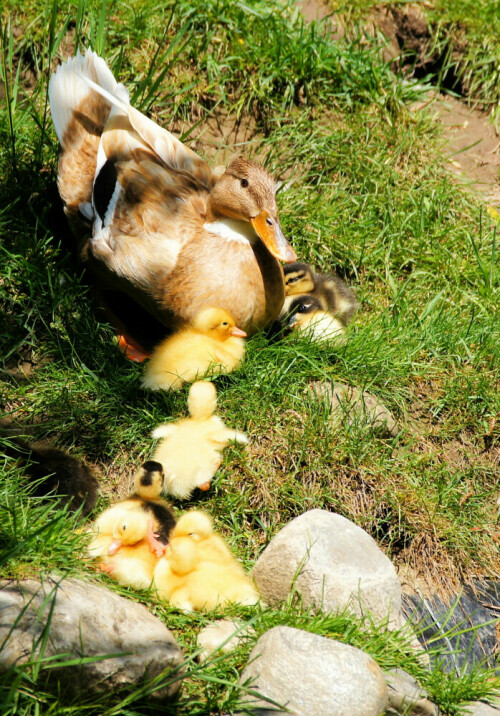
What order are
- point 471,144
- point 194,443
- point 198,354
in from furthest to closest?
point 471,144 → point 198,354 → point 194,443

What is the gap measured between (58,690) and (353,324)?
287 centimetres

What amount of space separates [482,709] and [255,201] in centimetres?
271

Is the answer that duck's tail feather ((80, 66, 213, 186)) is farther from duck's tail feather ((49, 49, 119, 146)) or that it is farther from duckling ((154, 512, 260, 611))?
duckling ((154, 512, 260, 611))

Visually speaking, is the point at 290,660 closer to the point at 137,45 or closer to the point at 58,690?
the point at 58,690

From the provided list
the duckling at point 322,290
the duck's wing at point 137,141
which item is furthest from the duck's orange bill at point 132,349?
the duck's wing at point 137,141

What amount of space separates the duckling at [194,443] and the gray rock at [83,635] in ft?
2.86

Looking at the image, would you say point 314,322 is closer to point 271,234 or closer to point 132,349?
point 271,234

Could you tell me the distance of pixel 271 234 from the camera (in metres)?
4.27

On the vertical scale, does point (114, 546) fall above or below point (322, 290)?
below

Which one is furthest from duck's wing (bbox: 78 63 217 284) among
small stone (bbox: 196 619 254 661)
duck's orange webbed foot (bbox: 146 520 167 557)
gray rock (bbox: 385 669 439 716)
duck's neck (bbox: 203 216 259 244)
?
gray rock (bbox: 385 669 439 716)

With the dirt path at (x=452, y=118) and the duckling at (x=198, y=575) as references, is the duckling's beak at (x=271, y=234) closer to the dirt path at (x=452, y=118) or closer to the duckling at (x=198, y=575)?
the duckling at (x=198, y=575)

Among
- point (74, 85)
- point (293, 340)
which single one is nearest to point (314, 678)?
point (293, 340)

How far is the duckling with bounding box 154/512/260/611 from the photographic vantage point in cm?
317

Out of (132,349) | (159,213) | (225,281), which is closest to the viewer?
(225,281)
